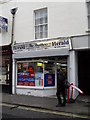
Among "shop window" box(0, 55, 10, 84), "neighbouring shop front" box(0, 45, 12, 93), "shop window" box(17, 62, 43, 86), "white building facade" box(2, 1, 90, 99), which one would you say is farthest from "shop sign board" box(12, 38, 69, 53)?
"shop window" box(0, 55, 10, 84)

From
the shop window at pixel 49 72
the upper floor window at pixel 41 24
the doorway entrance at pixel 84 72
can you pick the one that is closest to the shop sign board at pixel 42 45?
the upper floor window at pixel 41 24

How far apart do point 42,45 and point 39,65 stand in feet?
4.28

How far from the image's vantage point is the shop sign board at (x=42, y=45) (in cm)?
1134

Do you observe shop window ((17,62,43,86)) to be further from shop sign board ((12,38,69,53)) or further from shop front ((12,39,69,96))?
shop sign board ((12,38,69,53))

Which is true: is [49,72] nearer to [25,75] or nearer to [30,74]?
[30,74]

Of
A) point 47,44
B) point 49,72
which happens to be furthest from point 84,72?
point 47,44

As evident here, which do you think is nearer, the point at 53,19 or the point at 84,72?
the point at 53,19

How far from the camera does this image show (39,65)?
41.2ft

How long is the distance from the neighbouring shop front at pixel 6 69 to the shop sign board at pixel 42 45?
0.81m

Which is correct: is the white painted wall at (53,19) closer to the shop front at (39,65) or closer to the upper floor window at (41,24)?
the upper floor window at (41,24)

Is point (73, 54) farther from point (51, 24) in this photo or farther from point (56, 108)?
point (56, 108)

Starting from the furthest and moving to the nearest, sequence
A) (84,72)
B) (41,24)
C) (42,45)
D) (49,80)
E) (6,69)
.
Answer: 1. (6,69)
2. (84,72)
3. (41,24)
4. (49,80)
5. (42,45)

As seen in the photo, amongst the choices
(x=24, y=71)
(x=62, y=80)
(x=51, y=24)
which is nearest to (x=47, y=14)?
(x=51, y=24)

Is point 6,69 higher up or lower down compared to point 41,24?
lower down
